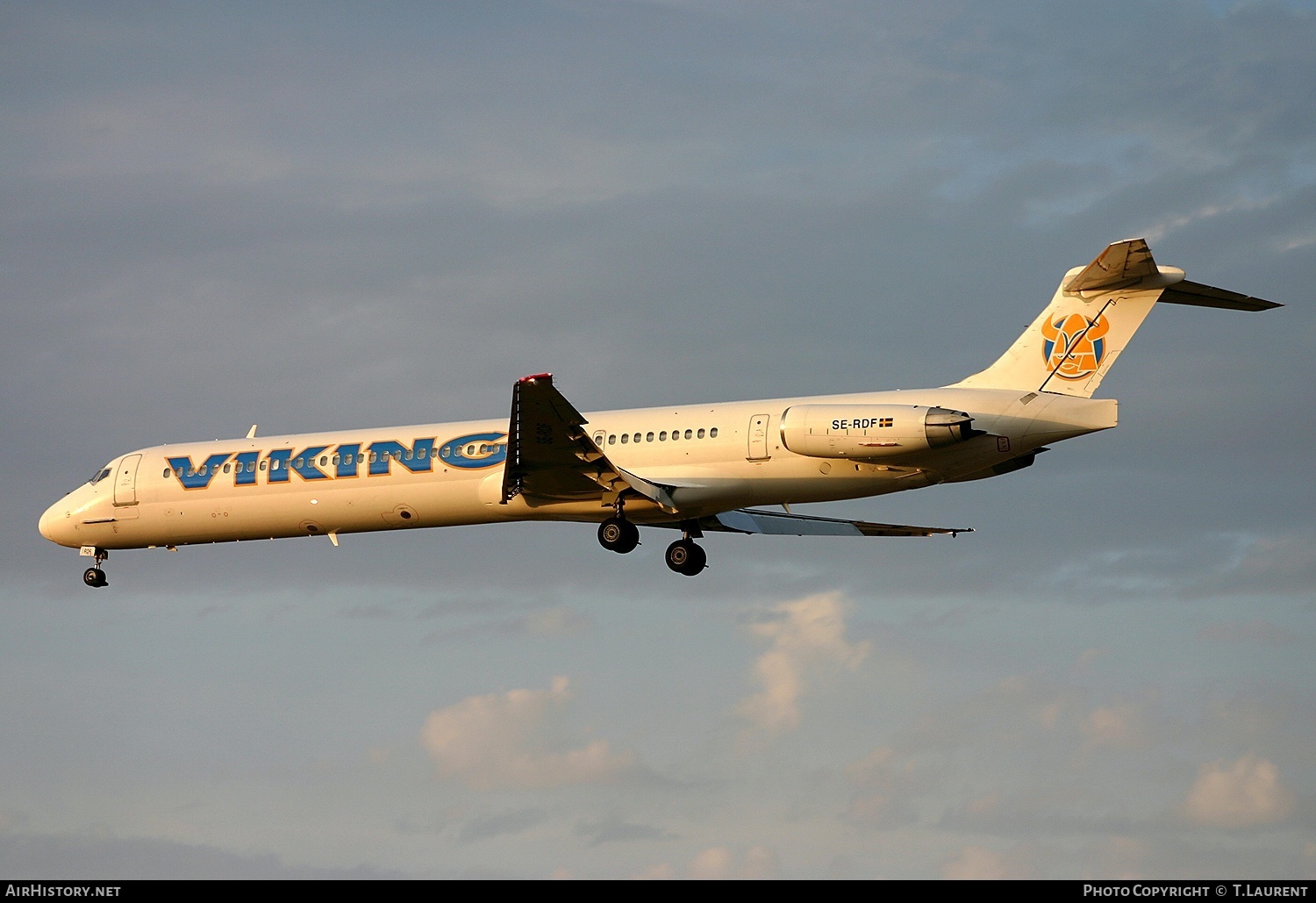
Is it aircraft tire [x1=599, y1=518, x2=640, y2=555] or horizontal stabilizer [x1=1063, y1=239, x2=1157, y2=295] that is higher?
horizontal stabilizer [x1=1063, y1=239, x2=1157, y2=295]

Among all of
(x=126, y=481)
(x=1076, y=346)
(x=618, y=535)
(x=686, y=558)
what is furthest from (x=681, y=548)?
(x=126, y=481)

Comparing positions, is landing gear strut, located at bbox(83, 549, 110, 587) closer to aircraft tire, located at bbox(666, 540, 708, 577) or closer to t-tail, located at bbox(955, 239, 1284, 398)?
aircraft tire, located at bbox(666, 540, 708, 577)

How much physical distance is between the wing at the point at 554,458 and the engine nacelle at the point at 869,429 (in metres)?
3.17

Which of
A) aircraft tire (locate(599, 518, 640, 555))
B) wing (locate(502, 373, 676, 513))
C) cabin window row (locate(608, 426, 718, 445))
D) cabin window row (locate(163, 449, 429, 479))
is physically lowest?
aircraft tire (locate(599, 518, 640, 555))

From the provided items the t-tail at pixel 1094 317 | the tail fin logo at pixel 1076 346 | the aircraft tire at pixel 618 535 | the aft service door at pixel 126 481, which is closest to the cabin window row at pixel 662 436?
the aircraft tire at pixel 618 535

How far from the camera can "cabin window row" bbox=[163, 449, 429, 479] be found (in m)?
35.4

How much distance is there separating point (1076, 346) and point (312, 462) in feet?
51.6

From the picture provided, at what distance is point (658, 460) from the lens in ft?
111

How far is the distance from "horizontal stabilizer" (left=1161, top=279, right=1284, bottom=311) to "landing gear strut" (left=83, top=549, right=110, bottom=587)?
2336 cm

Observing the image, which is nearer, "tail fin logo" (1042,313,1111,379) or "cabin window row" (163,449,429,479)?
"tail fin logo" (1042,313,1111,379)

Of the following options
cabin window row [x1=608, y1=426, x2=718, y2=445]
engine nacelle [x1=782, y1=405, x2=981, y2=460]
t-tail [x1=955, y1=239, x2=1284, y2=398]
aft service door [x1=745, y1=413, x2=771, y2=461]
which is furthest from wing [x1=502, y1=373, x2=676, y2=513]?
t-tail [x1=955, y1=239, x2=1284, y2=398]
